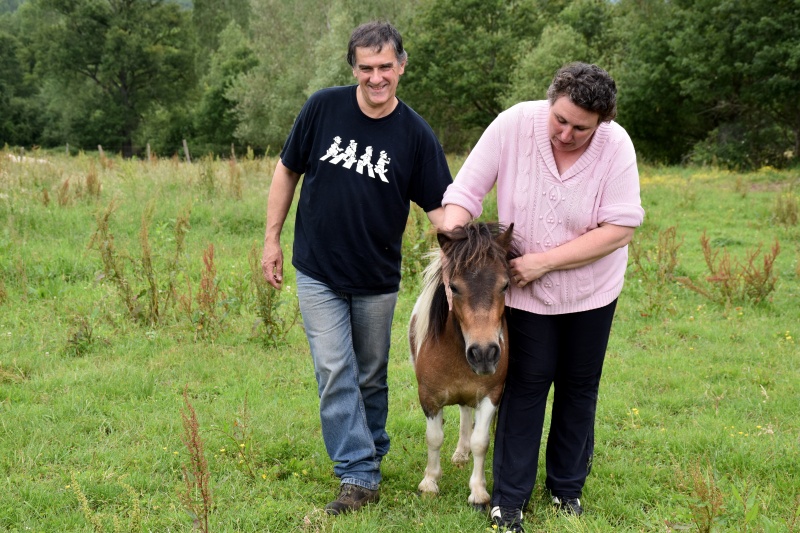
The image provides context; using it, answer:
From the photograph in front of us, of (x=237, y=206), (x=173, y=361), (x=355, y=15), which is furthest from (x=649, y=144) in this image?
(x=173, y=361)

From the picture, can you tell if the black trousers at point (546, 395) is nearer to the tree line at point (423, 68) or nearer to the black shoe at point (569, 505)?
the black shoe at point (569, 505)

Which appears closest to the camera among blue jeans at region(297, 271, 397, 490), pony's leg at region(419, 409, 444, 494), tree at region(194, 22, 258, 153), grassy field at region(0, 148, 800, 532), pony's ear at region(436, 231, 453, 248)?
pony's ear at region(436, 231, 453, 248)

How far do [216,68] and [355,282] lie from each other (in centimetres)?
4954

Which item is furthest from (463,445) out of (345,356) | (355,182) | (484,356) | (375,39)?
(375,39)

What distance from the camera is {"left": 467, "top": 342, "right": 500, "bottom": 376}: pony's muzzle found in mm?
2902

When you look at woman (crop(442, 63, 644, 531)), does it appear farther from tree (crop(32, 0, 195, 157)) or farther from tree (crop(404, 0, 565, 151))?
tree (crop(32, 0, 195, 157))

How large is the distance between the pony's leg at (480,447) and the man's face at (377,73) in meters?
1.59

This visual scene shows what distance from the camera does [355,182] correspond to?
11.2 feet

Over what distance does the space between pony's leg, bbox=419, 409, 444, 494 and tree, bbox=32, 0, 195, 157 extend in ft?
153

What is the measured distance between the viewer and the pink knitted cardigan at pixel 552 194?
3047 millimetres

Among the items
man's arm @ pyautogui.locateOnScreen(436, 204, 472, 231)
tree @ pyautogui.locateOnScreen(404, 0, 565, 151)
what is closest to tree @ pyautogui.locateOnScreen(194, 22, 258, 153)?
tree @ pyautogui.locateOnScreen(404, 0, 565, 151)

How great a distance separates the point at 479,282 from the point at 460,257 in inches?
5.7

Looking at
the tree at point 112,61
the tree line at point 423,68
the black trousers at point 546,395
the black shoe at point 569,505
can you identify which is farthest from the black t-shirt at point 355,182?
the tree at point 112,61

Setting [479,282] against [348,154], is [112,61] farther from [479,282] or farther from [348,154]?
[479,282]
